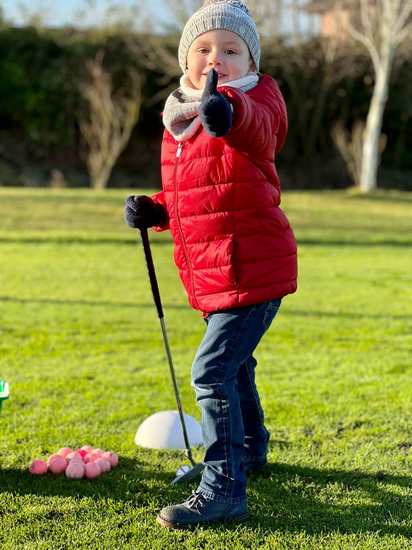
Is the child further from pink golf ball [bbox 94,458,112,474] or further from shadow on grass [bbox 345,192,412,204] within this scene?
shadow on grass [bbox 345,192,412,204]

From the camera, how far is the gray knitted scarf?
3338 millimetres

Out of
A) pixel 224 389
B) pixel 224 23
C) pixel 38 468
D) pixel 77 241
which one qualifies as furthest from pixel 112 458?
pixel 77 241

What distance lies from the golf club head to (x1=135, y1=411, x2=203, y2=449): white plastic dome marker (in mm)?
482

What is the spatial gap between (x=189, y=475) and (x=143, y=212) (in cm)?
112

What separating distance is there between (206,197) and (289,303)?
5.64 m

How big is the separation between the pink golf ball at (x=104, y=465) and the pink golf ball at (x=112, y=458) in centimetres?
3

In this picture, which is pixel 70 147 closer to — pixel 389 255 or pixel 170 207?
pixel 389 255

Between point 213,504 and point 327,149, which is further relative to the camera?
point 327,149

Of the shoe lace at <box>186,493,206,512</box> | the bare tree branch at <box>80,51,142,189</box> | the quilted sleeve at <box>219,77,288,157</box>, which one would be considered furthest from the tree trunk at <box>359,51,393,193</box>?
the shoe lace at <box>186,493,206,512</box>

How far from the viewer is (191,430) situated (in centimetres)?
448

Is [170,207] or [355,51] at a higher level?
[355,51]

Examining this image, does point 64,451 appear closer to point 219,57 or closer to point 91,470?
point 91,470

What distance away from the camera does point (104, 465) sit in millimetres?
3984

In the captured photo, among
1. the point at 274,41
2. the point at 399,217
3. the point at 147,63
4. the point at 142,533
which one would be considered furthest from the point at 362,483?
the point at 274,41
